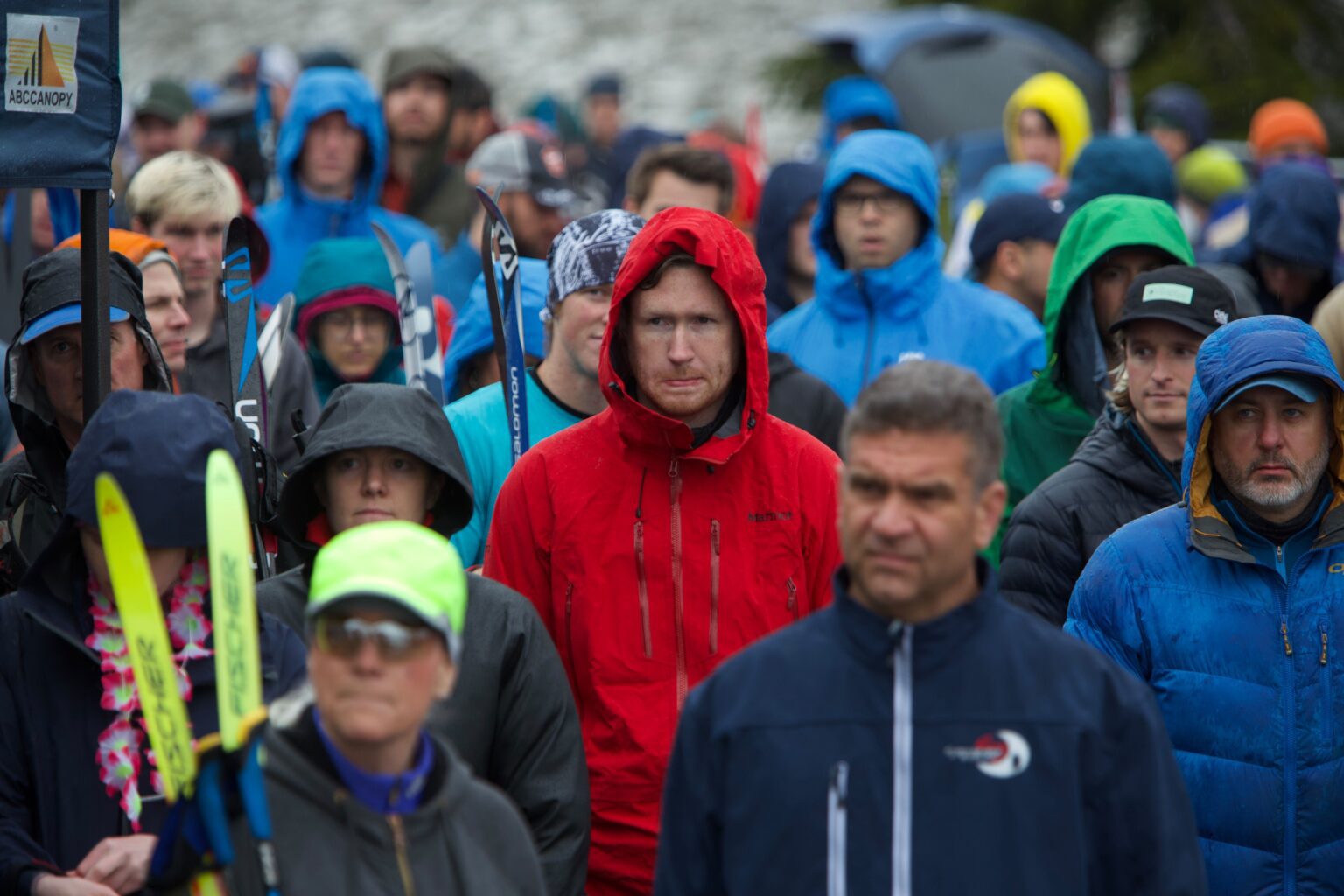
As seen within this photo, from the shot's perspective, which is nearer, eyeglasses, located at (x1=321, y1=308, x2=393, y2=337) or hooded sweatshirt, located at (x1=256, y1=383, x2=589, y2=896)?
hooded sweatshirt, located at (x1=256, y1=383, x2=589, y2=896)

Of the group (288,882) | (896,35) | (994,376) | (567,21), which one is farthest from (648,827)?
(567,21)

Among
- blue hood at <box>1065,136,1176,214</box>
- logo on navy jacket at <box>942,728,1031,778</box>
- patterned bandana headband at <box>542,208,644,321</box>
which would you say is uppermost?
blue hood at <box>1065,136,1176,214</box>

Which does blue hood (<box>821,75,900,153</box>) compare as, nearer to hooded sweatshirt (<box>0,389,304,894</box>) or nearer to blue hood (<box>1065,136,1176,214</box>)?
blue hood (<box>1065,136,1176,214</box>)

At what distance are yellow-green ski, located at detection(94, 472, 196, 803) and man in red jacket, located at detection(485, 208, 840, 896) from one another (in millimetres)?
1360

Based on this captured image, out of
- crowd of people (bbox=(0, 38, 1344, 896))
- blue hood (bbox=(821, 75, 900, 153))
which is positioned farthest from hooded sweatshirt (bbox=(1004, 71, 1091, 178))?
crowd of people (bbox=(0, 38, 1344, 896))

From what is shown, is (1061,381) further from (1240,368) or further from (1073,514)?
(1240,368)

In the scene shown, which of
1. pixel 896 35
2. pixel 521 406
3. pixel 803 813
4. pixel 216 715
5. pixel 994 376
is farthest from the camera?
pixel 896 35

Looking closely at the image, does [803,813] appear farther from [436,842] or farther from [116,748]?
[116,748]

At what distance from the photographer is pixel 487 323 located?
664 cm

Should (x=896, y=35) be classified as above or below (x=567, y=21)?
below

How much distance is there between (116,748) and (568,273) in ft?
7.66

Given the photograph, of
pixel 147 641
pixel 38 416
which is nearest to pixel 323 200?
pixel 38 416

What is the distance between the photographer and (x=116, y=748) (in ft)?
12.3

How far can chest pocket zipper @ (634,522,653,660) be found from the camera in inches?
177
